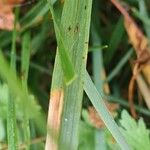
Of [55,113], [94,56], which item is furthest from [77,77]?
[94,56]

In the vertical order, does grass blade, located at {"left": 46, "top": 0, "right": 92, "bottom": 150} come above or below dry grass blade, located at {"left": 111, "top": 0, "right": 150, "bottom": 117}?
below

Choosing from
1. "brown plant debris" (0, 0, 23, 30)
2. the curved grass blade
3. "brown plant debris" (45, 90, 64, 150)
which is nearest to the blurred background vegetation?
"brown plant debris" (0, 0, 23, 30)

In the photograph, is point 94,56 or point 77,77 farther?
point 94,56

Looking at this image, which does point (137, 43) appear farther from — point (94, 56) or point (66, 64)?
point (66, 64)

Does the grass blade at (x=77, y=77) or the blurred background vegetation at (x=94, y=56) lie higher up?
the blurred background vegetation at (x=94, y=56)

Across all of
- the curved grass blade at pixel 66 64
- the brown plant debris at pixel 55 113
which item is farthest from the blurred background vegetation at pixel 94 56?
the curved grass blade at pixel 66 64

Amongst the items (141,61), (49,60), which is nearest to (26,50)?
(49,60)

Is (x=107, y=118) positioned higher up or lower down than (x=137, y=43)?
lower down

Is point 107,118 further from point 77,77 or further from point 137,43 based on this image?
point 137,43

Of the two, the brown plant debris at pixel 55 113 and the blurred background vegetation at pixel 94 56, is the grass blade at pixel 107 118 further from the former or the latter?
the blurred background vegetation at pixel 94 56

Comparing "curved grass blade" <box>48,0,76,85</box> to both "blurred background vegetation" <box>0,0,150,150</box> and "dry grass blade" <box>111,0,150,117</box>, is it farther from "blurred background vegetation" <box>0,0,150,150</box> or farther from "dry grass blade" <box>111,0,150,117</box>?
"dry grass blade" <box>111,0,150,117</box>

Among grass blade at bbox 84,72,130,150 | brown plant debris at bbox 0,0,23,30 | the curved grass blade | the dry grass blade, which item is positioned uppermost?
brown plant debris at bbox 0,0,23,30
